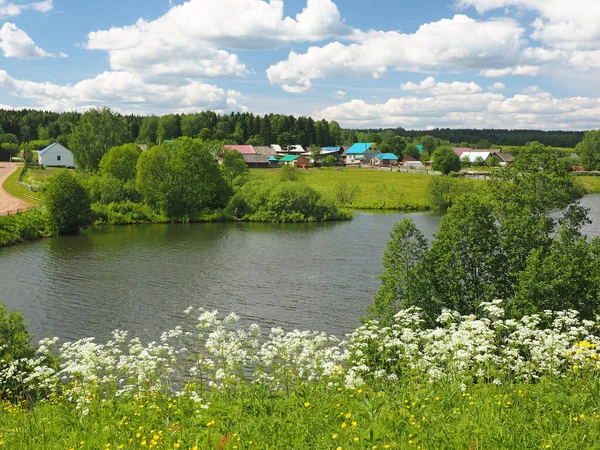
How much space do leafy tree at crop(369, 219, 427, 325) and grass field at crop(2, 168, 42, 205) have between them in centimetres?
5138

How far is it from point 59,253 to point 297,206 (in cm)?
2920

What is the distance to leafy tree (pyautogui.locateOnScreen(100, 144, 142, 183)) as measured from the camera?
6975 cm

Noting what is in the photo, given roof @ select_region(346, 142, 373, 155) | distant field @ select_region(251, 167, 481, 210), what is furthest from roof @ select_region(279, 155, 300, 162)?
distant field @ select_region(251, 167, 481, 210)

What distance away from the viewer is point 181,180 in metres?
65.7

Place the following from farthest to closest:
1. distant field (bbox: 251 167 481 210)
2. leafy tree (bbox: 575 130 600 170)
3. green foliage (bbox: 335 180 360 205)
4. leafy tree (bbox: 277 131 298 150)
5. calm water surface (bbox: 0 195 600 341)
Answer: leafy tree (bbox: 277 131 298 150) → leafy tree (bbox: 575 130 600 170) → green foliage (bbox: 335 180 360 205) → distant field (bbox: 251 167 481 210) → calm water surface (bbox: 0 195 600 341)

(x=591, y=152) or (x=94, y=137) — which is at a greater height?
(x=94, y=137)

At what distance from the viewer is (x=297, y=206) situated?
64.4 m

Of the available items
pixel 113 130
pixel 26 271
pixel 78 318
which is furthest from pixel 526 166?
pixel 113 130

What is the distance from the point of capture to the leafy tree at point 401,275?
19.9 meters

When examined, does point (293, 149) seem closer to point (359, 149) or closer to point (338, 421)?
point (359, 149)

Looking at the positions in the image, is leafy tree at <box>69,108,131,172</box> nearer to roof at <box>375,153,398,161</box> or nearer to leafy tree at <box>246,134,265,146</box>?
leafy tree at <box>246,134,265,146</box>

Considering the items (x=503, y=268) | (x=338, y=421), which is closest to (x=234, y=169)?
(x=503, y=268)

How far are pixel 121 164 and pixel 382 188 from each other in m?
38.2

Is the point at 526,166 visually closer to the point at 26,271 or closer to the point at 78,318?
the point at 78,318
